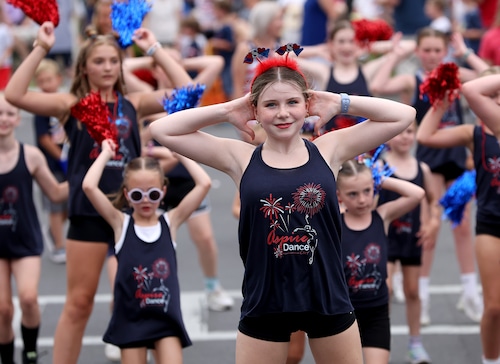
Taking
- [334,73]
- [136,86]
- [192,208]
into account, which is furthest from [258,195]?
[334,73]

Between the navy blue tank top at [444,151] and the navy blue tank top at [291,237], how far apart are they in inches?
141

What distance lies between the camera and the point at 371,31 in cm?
848

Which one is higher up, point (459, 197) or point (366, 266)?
point (459, 197)

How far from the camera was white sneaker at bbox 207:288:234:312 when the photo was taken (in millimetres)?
7877

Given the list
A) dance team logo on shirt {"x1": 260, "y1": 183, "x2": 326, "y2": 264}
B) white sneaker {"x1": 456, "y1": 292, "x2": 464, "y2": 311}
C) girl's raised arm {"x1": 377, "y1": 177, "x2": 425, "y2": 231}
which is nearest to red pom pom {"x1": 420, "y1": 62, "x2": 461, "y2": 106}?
girl's raised arm {"x1": 377, "y1": 177, "x2": 425, "y2": 231}

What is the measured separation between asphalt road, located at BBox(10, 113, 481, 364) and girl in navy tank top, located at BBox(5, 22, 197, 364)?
3.11ft

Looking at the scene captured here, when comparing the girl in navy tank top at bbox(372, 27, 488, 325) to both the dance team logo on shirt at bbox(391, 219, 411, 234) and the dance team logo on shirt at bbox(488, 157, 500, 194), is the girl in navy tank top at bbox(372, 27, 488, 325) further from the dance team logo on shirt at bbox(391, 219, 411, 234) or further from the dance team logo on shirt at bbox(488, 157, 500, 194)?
the dance team logo on shirt at bbox(488, 157, 500, 194)

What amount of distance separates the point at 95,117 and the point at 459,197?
2.49 metres

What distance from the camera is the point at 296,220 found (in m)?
4.41

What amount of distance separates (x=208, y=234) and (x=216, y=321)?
0.69 meters

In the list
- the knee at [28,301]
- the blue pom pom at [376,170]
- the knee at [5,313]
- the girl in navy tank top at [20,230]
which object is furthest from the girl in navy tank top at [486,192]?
the knee at [5,313]

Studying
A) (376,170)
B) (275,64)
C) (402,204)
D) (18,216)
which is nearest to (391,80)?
(376,170)

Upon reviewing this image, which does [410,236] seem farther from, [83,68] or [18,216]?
[18,216]

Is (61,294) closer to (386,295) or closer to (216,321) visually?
(216,321)
